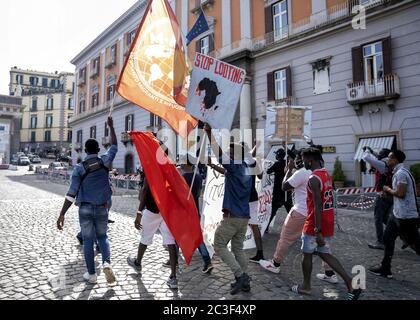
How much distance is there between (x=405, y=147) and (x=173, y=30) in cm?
1194

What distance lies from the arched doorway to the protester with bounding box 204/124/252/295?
27.2 meters

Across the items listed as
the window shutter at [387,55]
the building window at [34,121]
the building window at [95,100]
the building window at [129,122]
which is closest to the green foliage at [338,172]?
the window shutter at [387,55]

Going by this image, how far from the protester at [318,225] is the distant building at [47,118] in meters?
69.7

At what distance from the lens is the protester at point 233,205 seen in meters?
3.86

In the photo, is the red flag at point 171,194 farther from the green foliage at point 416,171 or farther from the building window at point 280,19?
the building window at point 280,19

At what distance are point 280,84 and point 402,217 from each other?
14.8 metres

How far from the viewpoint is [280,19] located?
717 inches

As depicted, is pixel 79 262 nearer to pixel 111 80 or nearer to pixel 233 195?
pixel 233 195

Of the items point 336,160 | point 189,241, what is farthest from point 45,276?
point 336,160

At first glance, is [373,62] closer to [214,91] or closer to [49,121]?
[214,91]

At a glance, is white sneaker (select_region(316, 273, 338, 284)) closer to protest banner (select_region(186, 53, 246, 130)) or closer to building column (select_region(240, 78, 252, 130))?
protest banner (select_region(186, 53, 246, 130))

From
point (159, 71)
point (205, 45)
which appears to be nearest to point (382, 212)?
point (159, 71)

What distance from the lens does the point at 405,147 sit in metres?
13.4
